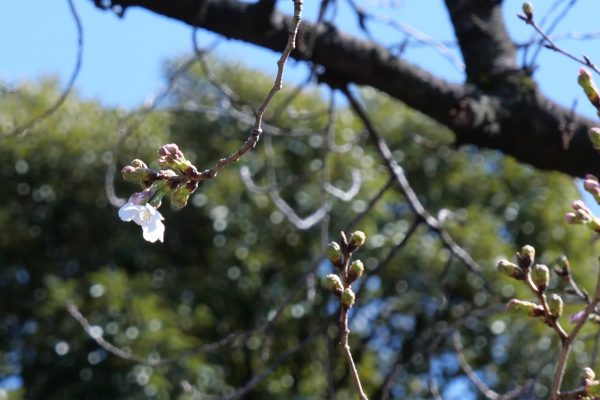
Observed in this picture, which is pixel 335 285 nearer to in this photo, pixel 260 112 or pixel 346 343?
pixel 346 343

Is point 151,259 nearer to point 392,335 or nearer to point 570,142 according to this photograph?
point 392,335

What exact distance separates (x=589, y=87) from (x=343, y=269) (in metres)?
0.35

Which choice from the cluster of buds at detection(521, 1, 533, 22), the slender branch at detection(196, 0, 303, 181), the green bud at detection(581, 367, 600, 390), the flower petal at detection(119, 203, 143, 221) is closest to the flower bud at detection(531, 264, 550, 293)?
the green bud at detection(581, 367, 600, 390)

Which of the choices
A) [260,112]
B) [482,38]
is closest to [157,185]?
[260,112]

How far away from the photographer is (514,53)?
260 cm

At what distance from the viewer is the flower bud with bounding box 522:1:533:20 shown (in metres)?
1.81

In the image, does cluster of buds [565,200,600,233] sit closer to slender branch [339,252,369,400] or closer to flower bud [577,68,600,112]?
flower bud [577,68,600,112]

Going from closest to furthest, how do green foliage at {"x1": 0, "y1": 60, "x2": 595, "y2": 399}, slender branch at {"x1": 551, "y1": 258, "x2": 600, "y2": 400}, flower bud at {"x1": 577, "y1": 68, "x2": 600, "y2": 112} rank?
slender branch at {"x1": 551, "y1": 258, "x2": 600, "y2": 400} < flower bud at {"x1": 577, "y1": 68, "x2": 600, "y2": 112} < green foliage at {"x1": 0, "y1": 60, "x2": 595, "y2": 399}

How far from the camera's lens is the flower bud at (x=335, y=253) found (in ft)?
4.17

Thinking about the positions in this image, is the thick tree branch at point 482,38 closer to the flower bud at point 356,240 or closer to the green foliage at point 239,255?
the flower bud at point 356,240

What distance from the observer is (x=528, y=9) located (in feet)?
5.95

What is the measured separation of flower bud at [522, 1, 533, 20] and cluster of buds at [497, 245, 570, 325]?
585mm

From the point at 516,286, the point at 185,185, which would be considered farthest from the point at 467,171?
the point at 185,185

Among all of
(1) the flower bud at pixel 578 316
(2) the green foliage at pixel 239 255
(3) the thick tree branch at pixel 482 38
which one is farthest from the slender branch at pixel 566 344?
(2) the green foliage at pixel 239 255
